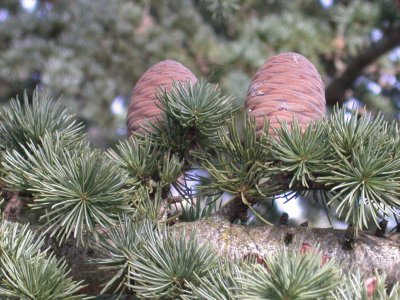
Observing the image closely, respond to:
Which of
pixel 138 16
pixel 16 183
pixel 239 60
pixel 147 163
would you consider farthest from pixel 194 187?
pixel 138 16

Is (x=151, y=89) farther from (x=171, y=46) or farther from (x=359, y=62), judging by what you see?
(x=171, y=46)

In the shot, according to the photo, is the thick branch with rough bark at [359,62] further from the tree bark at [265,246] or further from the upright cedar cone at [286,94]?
the tree bark at [265,246]

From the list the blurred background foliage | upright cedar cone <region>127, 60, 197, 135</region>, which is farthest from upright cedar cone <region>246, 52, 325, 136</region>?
the blurred background foliage

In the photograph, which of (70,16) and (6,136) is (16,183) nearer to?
(6,136)

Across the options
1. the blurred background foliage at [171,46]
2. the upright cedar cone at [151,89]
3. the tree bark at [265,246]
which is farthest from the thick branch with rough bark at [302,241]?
the blurred background foliage at [171,46]

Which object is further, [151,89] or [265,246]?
[151,89]

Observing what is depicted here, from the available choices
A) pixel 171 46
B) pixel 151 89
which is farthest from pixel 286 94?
pixel 171 46

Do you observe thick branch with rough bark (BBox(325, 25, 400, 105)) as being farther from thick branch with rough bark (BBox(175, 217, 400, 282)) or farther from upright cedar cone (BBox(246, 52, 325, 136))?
thick branch with rough bark (BBox(175, 217, 400, 282))
